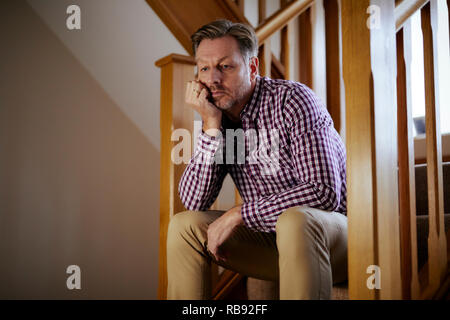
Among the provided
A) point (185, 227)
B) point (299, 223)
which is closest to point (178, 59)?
point (185, 227)

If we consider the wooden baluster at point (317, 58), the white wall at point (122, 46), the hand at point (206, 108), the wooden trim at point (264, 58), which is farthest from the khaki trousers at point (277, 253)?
the white wall at point (122, 46)

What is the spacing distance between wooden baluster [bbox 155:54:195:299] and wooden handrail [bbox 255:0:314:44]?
1.05ft

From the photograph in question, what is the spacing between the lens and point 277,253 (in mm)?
1238

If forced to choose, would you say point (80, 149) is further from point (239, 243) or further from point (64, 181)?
point (239, 243)

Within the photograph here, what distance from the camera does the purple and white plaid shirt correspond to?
1.07m

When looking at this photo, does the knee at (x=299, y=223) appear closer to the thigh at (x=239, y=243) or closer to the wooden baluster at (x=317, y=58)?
the thigh at (x=239, y=243)

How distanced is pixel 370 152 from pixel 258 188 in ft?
1.72

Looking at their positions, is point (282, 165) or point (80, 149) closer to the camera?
point (282, 165)

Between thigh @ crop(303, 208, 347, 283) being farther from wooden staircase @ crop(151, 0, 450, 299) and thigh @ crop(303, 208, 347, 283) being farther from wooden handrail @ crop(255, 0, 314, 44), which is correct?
wooden handrail @ crop(255, 0, 314, 44)

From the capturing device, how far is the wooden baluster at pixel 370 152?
0.84 meters

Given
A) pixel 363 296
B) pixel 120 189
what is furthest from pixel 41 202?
pixel 363 296

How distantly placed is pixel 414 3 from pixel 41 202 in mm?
1561

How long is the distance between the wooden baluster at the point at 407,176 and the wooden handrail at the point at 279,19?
538 millimetres
